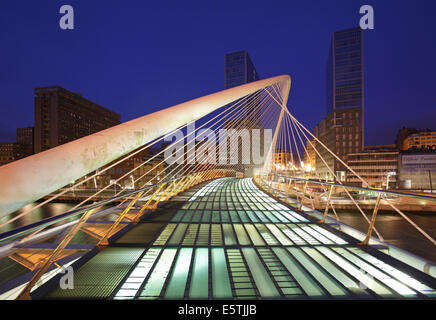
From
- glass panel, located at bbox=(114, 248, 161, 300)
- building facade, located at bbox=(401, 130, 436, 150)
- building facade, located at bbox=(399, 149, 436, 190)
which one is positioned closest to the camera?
glass panel, located at bbox=(114, 248, 161, 300)

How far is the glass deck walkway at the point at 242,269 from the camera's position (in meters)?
1.77

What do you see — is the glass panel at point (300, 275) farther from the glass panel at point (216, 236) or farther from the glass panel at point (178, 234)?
the glass panel at point (178, 234)

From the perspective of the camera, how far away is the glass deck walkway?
5.81ft

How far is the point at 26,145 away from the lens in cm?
6956

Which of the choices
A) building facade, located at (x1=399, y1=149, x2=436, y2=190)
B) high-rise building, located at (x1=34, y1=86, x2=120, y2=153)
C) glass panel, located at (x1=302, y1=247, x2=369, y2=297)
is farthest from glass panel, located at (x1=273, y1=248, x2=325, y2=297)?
high-rise building, located at (x1=34, y1=86, x2=120, y2=153)

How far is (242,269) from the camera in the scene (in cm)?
216

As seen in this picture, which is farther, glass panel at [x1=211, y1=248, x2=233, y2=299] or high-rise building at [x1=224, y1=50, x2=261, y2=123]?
high-rise building at [x1=224, y1=50, x2=261, y2=123]

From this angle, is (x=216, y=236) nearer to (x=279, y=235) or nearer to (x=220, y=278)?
(x=279, y=235)

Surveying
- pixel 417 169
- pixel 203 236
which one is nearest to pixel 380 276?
pixel 203 236

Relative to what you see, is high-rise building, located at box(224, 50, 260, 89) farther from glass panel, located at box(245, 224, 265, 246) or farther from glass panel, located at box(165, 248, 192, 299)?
glass panel, located at box(165, 248, 192, 299)

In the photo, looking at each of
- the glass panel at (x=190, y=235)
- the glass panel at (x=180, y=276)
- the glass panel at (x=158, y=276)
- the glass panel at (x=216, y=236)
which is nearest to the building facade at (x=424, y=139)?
the glass panel at (x=216, y=236)

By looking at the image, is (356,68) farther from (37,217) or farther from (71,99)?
(71,99)

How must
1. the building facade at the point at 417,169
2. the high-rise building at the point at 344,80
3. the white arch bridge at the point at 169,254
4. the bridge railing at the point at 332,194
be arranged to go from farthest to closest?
the high-rise building at the point at 344,80 → the building facade at the point at 417,169 → the bridge railing at the point at 332,194 → the white arch bridge at the point at 169,254
